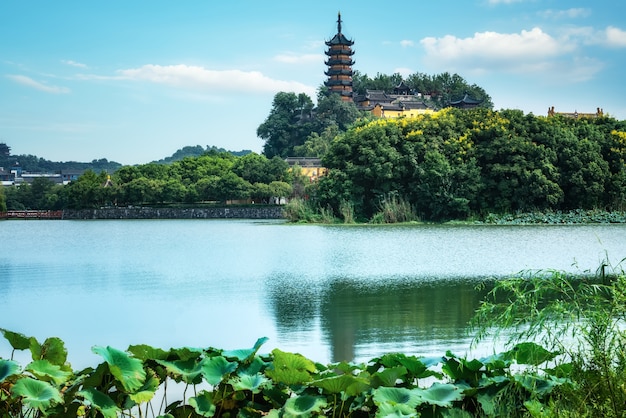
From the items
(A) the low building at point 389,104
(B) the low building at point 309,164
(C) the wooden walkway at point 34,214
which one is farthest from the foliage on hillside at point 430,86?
(C) the wooden walkway at point 34,214

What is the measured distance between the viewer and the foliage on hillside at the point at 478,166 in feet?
77.7

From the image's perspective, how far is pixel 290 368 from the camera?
2965 mm

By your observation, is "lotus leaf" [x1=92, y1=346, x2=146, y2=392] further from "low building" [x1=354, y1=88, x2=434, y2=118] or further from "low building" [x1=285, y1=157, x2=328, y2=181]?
"low building" [x1=354, y1=88, x2=434, y2=118]

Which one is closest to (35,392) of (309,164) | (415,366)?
(415,366)

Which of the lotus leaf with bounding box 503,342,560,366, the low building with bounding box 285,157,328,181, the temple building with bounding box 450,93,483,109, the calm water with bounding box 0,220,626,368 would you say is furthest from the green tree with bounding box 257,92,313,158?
the lotus leaf with bounding box 503,342,560,366

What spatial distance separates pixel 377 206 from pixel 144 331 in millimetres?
18689

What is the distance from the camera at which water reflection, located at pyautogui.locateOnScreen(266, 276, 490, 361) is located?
5723 millimetres

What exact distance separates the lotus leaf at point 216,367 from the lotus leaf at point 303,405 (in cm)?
30

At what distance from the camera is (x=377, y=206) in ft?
81.9

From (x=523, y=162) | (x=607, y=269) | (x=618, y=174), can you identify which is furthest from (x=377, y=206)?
(x=607, y=269)

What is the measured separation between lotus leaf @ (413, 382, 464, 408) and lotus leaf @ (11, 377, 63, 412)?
4.20 ft

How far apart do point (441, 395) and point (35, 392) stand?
1435 mm

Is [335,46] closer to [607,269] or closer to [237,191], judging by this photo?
[237,191]

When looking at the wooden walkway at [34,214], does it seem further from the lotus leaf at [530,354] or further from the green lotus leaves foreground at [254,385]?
the lotus leaf at [530,354]
